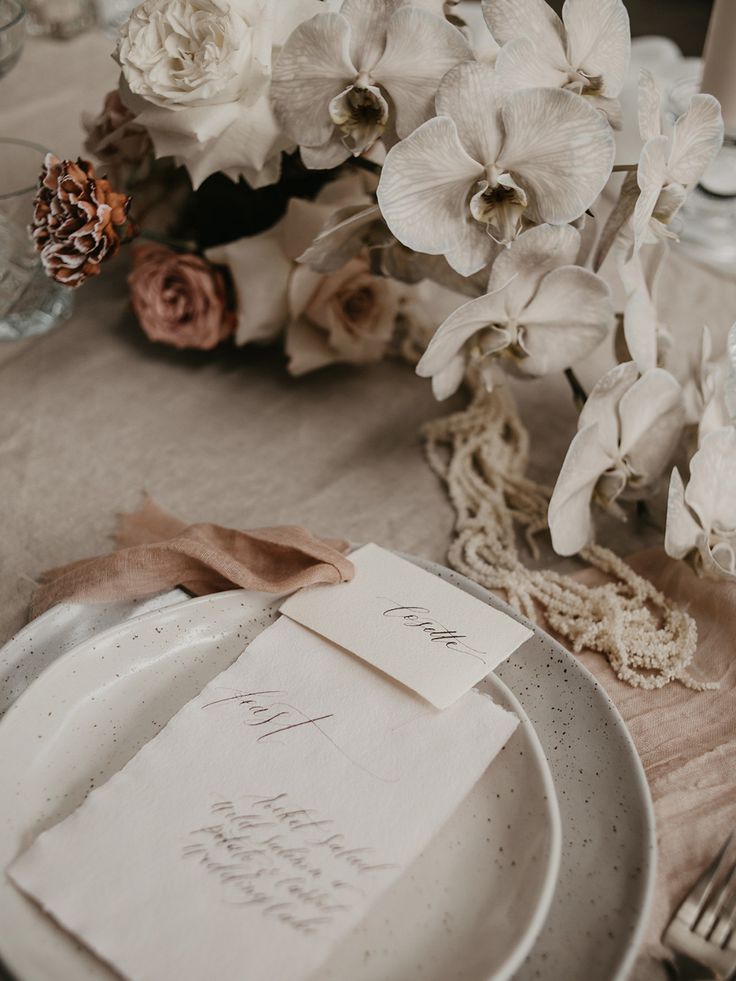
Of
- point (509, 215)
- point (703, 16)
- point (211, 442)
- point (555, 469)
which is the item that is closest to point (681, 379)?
point (555, 469)

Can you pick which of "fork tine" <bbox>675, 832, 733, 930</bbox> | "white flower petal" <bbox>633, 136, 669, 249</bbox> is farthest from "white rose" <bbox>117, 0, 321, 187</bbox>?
"fork tine" <bbox>675, 832, 733, 930</bbox>

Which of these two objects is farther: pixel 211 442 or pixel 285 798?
pixel 211 442

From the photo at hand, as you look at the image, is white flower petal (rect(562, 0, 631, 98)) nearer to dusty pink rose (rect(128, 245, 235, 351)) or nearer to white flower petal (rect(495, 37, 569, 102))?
white flower petal (rect(495, 37, 569, 102))

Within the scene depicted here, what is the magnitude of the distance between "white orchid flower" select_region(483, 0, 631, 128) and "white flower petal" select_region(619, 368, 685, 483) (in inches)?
7.0

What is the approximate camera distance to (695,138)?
537mm

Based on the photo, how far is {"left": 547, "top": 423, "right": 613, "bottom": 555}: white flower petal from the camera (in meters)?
0.52

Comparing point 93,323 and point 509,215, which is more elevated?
point 509,215

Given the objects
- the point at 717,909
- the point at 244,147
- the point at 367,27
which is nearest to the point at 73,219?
the point at 244,147

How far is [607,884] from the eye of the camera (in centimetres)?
37

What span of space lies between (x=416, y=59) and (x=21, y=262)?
1.27 feet

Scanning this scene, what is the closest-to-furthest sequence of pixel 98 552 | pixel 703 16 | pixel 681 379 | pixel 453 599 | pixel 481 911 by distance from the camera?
1. pixel 481 911
2. pixel 453 599
3. pixel 98 552
4. pixel 681 379
5. pixel 703 16

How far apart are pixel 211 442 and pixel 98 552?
0.45ft

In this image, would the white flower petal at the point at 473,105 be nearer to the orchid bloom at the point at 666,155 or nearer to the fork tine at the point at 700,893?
the orchid bloom at the point at 666,155

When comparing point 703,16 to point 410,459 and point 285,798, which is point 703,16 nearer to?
point 410,459
